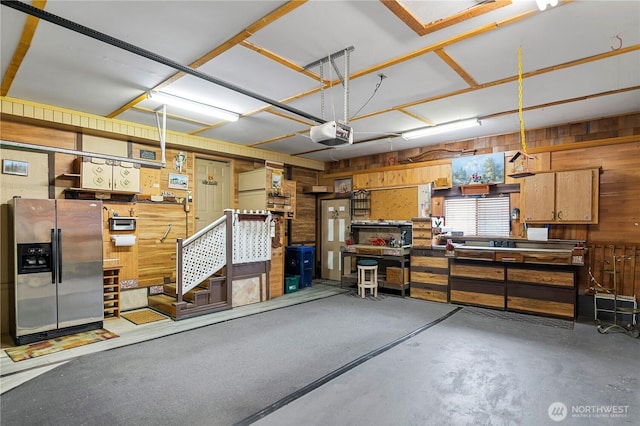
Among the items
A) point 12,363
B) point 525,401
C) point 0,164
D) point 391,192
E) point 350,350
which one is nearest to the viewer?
point 525,401

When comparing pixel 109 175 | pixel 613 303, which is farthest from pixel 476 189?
pixel 109 175

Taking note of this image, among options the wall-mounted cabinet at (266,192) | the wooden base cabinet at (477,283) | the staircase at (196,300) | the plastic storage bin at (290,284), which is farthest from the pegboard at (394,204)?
the staircase at (196,300)

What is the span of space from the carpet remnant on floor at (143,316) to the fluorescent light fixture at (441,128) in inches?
213

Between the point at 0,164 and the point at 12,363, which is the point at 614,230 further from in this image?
the point at 0,164

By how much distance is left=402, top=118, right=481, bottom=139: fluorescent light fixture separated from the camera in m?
5.63

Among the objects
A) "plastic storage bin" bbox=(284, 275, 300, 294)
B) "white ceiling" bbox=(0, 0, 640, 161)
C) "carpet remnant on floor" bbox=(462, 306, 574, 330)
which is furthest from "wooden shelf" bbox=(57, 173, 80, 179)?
"carpet remnant on floor" bbox=(462, 306, 574, 330)

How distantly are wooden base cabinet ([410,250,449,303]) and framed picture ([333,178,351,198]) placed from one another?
8.66ft

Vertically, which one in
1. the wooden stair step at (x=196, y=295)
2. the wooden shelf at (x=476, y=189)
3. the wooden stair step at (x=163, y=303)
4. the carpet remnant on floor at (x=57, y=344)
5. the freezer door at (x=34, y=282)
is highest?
the wooden shelf at (x=476, y=189)

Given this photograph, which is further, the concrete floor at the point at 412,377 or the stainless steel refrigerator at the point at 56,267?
the stainless steel refrigerator at the point at 56,267

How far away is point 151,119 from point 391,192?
5166 millimetres

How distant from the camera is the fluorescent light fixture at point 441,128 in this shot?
→ 563 cm

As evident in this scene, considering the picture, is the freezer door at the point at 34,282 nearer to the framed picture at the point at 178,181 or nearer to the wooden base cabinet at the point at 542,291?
the framed picture at the point at 178,181

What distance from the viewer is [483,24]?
113 inches

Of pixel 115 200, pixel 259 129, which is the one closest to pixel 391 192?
pixel 259 129
